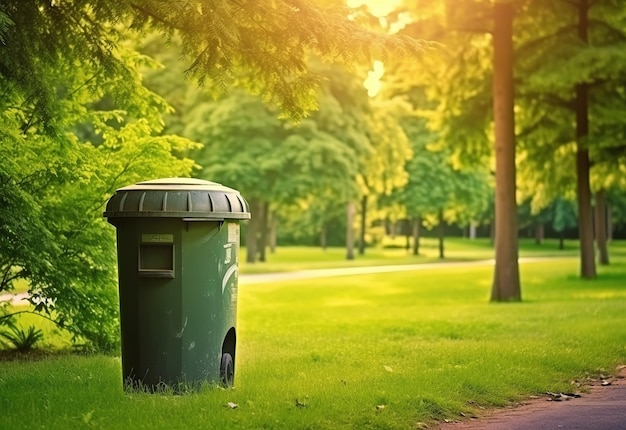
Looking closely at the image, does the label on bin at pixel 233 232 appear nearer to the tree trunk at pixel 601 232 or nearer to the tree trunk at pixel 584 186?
the tree trunk at pixel 584 186

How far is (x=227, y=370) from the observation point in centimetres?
824

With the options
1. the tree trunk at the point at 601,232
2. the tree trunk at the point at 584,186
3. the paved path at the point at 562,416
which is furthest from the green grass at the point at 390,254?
the paved path at the point at 562,416

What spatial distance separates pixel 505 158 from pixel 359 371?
39.1 feet

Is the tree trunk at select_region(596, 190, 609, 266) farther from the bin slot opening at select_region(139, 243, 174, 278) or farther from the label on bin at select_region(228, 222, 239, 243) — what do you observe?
the bin slot opening at select_region(139, 243, 174, 278)

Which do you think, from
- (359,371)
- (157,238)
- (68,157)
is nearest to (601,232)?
(359,371)

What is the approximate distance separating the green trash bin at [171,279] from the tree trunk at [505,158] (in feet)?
44.0

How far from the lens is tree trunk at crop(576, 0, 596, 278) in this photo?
82.7 feet

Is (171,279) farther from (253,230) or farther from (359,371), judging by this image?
(253,230)

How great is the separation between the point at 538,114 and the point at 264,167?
1137 centimetres

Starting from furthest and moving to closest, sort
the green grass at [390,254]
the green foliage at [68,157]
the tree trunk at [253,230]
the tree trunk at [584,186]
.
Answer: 1. the green grass at [390,254]
2. the tree trunk at [253,230]
3. the tree trunk at [584,186]
4. the green foliage at [68,157]

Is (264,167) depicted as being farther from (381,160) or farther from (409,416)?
(409,416)

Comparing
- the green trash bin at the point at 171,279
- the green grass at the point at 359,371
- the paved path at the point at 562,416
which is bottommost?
the paved path at the point at 562,416

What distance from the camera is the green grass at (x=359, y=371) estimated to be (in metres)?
7.07

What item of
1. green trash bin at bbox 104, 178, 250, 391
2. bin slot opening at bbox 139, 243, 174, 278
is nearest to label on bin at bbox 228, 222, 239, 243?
green trash bin at bbox 104, 178, 250, 391
